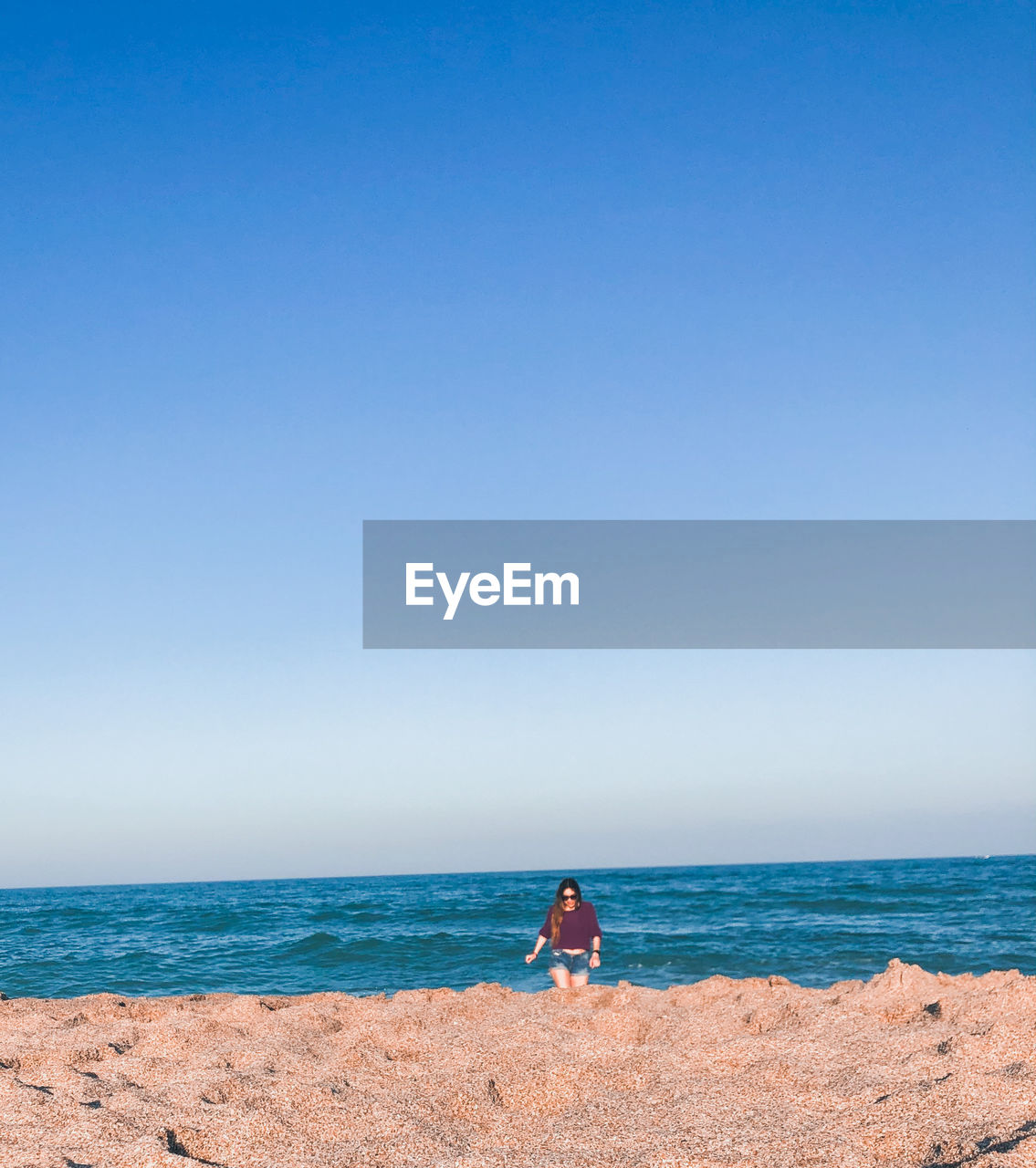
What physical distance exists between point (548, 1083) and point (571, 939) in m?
3.89

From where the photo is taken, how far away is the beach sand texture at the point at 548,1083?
4527 millimetres

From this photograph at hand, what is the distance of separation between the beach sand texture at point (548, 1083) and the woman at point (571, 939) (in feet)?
3.64

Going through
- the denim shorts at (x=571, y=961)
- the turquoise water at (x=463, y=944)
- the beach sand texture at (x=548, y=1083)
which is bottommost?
the turquoise water at (x=463, y=944)

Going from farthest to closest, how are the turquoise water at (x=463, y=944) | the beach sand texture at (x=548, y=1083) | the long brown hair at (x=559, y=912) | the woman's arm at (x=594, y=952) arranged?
the turquoise water at (x=463, y=944)
the long brown hair at (x=559, y=912)
the woman's arm at (x=594, y=952)
the beach sand texture at (x=548, y=1083)

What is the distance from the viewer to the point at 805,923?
70.3 ft

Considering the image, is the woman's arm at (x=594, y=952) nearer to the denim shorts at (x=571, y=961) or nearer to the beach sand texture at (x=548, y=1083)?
the denim shorts at (x=571, y=961)

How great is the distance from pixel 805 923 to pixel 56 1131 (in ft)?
64.5

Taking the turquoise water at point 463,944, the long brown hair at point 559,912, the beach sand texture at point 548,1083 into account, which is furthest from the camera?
the turquoise water at point 463,944

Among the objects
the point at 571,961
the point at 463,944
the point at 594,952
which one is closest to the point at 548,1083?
the point at 594,952

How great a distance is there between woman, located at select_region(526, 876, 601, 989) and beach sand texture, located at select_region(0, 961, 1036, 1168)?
1.11 metres

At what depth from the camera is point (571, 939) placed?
31.3 feet

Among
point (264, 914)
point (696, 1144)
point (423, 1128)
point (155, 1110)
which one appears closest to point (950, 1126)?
point (696, 1144)

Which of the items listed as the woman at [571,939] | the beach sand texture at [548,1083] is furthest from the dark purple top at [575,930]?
the beach sand texture at [548,1083]

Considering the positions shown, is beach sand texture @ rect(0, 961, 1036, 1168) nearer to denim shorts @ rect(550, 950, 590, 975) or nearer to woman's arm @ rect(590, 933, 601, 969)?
woman's arm @ rect(590, 933, 601, 969)
